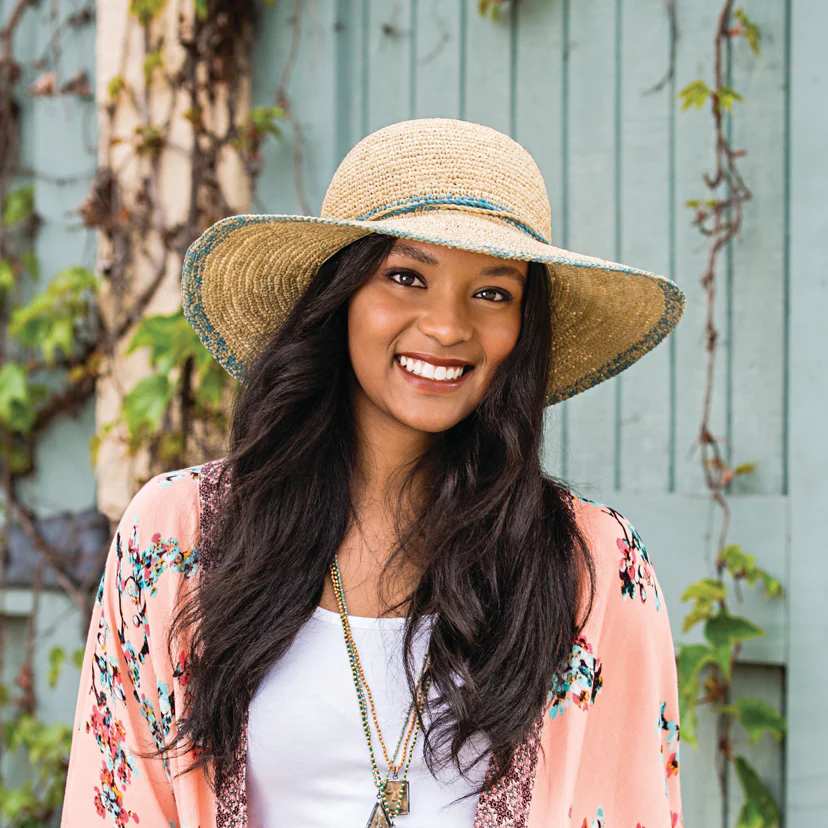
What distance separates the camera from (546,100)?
2346mm

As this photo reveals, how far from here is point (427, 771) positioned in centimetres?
140

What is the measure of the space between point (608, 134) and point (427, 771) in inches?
59.9

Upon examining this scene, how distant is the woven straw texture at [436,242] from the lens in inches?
52.7

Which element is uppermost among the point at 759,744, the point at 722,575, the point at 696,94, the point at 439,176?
the point at 696,94

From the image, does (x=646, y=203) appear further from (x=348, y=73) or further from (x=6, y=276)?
(x=6, y=276)

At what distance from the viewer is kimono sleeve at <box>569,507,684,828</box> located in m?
1.44

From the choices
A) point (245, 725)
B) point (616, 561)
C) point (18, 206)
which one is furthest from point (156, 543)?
point (18, 206)

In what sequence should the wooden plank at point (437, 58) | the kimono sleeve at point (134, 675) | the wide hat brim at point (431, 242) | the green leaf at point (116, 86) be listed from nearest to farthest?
the wide hat brim at point (431, 242), the kimono sleeve at point (134, 675), the wooden plank at point (437, 58), the green leaf at point (116, 86)

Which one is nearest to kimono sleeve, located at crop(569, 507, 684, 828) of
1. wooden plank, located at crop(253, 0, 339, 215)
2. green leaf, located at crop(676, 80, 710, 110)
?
green leaf, located at crop(676, 80, 710, 110)

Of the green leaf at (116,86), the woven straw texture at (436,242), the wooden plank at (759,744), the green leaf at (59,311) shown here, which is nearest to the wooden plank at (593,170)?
the wooden plank at (759,744)

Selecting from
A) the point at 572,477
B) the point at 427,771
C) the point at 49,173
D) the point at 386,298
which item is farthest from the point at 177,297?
the point at 427,771

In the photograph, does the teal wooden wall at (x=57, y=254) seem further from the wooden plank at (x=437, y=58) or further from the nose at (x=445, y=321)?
the nose at (x=445, y=321)

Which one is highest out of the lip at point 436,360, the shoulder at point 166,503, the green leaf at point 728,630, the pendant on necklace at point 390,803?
the lip at point 436,360

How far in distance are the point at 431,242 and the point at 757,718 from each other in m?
1.39
